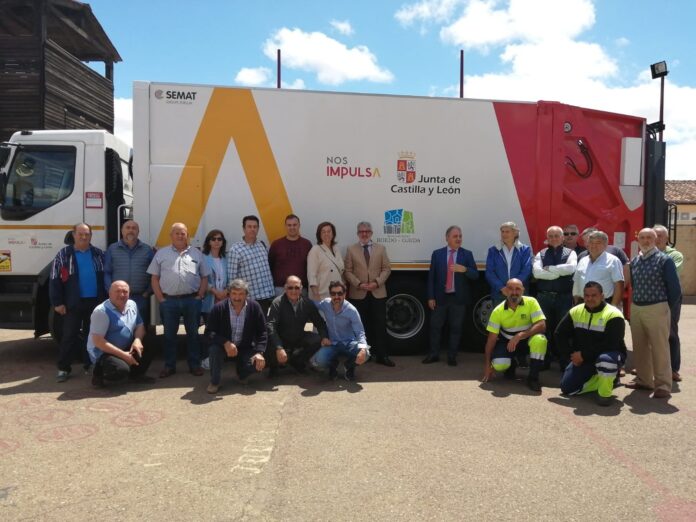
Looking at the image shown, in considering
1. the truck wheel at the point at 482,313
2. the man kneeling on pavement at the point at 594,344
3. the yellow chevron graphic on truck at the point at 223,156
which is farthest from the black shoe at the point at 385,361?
the yellow chevron graphic on truck at the point at 223,156

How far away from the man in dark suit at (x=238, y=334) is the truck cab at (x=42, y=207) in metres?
1.97

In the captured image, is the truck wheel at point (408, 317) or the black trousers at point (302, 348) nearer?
the black trousers at point (302, 348)

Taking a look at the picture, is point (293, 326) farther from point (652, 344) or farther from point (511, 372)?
point (652, 344)

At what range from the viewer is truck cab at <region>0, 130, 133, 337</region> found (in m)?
6.06

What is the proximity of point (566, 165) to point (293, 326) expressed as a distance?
4004 millimetres

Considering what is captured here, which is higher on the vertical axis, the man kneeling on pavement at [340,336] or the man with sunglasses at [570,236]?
the man with sunglasses at [570,236]

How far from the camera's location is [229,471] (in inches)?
134

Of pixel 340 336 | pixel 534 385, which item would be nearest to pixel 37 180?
pixel 340 336

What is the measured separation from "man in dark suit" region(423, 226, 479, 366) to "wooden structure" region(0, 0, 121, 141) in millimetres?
11967

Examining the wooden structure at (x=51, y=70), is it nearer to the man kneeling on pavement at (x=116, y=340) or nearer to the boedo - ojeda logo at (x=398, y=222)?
the man kneeling on pavement at (x=116, y=340)

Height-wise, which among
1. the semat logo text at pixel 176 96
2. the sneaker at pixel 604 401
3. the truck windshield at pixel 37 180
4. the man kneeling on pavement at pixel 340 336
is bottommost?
the sneaker at pixel 604 401

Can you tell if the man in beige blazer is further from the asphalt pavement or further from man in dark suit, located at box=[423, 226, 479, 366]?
the asphalt pavement

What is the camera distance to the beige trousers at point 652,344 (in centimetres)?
518

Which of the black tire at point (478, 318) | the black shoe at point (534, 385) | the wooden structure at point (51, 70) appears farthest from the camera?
the wooden structure at point (51, 70)
